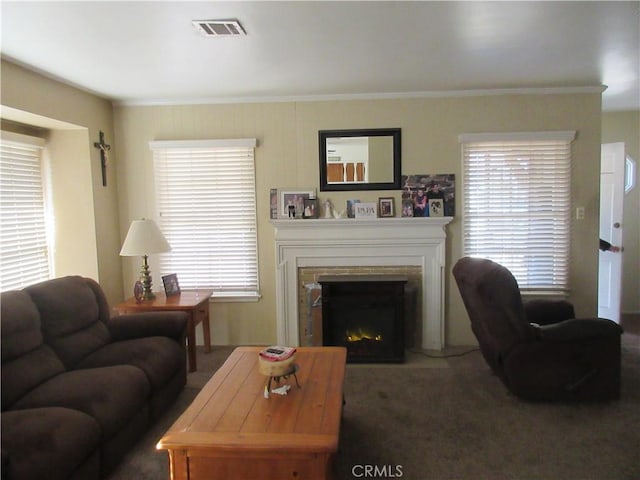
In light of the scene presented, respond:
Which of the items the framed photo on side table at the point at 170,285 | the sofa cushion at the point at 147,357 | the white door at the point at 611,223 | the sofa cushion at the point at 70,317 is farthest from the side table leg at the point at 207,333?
the white door at the point at 611,223

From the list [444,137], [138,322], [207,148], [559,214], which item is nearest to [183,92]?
[207,148]

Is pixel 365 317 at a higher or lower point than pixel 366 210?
lower

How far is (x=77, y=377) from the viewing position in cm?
260

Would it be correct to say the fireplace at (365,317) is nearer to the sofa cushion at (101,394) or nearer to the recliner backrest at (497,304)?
the recliner backrest at (497,304)

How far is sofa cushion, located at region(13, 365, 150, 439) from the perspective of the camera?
2311mm

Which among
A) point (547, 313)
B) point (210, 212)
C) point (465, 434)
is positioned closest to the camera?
point (465, 434)

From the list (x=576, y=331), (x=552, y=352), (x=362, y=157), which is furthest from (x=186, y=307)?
(x=576, y=331)

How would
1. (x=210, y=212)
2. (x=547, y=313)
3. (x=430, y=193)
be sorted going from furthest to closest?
(x=210, y=212), (x=430, y=193), (x=547, y=313)

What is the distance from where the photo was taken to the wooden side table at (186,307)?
3723mm

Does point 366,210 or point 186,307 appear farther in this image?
point 366,210

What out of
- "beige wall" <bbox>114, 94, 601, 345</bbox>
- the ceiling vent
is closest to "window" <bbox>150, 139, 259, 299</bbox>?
"beige wall" <bbox>114, 94, 601, 345</bbox>

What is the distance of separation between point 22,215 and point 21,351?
165 cm

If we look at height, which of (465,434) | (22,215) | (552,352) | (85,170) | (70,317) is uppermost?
(85,170)

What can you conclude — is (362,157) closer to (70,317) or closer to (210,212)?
(210,212)
